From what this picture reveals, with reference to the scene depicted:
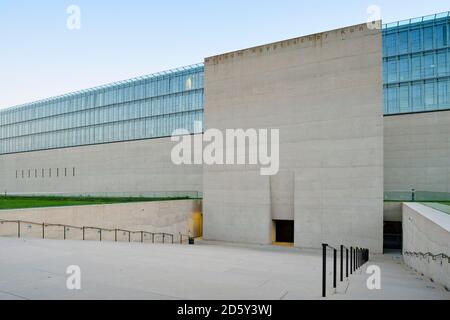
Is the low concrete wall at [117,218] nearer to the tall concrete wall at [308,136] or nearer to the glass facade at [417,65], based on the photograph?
the tall concrete wall at [308,136]

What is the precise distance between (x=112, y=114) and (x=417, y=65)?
42.1 m

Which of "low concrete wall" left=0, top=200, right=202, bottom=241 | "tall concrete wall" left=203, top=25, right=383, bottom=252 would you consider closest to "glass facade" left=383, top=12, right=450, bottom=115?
"tall concrete wall" left=203, top=25, right=383, bottom=252

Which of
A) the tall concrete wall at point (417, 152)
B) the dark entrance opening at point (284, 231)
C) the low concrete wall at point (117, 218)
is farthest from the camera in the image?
the dark entrance opening at point (284, 231)

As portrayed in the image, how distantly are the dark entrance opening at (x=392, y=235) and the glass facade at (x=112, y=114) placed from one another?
2616 centimetres

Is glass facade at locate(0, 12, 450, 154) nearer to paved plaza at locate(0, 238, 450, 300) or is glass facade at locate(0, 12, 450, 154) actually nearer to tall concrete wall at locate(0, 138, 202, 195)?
tall concrete wall at locate(0, 138, 202, 195)

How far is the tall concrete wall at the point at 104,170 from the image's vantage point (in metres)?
45.7

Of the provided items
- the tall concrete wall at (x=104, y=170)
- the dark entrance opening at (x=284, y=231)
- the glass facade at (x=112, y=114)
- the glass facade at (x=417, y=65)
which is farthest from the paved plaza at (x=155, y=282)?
the glass facade at (x=112, y=114)

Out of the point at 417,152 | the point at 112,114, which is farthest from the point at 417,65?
the point at 112,114

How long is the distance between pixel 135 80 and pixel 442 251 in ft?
166

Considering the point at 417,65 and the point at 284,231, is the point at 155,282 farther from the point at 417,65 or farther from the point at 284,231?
the point at 417,65

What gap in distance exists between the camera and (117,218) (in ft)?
77.2

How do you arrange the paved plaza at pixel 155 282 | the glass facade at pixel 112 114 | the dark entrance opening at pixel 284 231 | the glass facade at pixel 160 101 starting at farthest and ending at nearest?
the glass facade at pixel 112 114, the dark entrance opening at pixel 284 231, the glass facade at pixel 160 101, the paved plaza at pixel 155 282

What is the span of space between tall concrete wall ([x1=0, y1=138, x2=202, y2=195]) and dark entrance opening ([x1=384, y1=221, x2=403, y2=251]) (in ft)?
73.0
